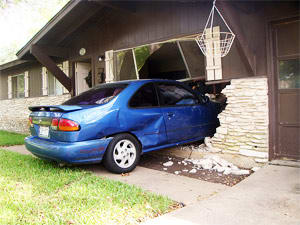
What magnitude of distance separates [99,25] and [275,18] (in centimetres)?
512

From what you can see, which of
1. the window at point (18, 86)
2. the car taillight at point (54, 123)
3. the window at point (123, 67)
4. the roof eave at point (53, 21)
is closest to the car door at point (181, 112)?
the car taillight at point (54, 123)

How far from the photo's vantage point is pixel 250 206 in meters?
2.83

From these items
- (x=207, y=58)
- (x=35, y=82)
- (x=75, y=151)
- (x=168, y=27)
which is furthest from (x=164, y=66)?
(x=75, y=151)

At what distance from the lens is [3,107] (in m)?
13.8

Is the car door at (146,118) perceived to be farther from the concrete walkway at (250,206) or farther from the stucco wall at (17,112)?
the stucco wall at (17,112)

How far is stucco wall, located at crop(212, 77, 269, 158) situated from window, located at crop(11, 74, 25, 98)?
11386mm

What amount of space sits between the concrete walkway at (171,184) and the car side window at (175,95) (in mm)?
1315

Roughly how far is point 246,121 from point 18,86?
1252cm

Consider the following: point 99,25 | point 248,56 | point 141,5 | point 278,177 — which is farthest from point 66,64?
point 278,177

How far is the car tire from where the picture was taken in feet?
13.1

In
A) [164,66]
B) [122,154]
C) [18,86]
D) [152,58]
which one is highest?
[152,58]

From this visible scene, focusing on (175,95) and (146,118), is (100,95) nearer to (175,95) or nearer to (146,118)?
(146,118)

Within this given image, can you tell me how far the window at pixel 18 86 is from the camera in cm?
1330

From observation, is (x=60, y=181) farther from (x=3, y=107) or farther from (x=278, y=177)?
(x=3, y=107)
